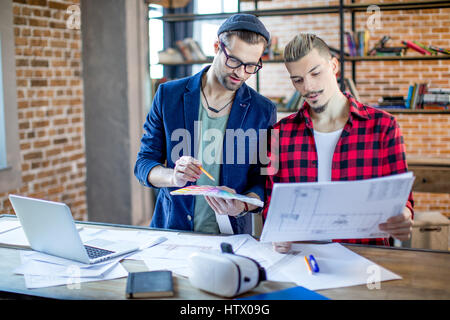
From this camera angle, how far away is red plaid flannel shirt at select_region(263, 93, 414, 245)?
164cm

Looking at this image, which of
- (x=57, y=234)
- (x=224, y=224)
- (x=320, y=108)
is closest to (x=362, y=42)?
(x=320, y=108)

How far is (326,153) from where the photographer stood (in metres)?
1.73

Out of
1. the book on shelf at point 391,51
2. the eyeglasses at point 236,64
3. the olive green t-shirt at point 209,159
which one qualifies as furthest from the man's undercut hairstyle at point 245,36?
the book on shelf at point 391,51

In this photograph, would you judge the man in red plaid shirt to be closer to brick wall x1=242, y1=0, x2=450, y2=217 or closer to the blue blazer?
the blue blazer

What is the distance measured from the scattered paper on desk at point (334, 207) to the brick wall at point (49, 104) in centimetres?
269

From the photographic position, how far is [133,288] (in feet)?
4.01

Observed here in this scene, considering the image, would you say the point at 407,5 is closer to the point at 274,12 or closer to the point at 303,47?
the point at 274,12

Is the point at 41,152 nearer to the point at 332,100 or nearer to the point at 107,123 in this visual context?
the point at 107,123

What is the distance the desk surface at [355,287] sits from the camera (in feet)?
4.00

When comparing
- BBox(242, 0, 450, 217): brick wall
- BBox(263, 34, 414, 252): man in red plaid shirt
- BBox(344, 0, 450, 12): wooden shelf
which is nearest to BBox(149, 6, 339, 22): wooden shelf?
BBox(344, 0, 450, 12): wooden shelf
